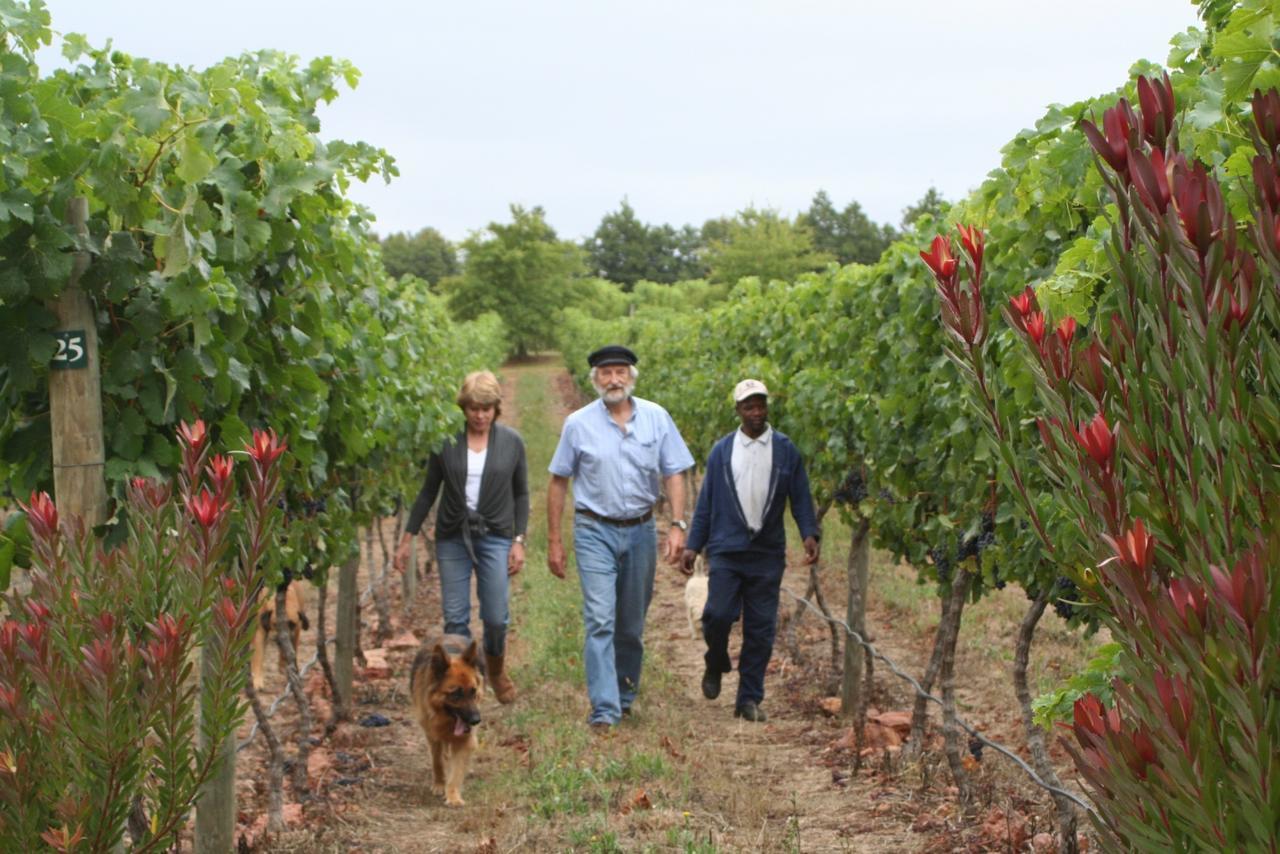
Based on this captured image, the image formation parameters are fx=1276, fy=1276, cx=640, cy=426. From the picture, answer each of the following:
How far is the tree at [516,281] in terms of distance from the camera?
7556 centimetres

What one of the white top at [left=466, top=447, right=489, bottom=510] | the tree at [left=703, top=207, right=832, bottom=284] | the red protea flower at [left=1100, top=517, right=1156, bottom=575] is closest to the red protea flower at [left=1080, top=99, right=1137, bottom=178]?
the red protea flower at [left=1100, top=517, right=1156, bottom=575]

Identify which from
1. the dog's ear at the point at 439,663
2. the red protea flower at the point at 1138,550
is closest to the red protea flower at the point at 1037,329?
the red protea flower at the point at 1138,550

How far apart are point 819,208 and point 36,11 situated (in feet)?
332

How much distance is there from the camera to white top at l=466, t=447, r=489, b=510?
310 inches

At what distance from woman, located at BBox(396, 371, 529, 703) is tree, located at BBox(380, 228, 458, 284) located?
108m

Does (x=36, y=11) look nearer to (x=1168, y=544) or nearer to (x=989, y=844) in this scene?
(x=1168, y=544)

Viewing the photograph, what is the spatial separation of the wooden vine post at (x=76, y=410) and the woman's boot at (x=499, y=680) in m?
4.70

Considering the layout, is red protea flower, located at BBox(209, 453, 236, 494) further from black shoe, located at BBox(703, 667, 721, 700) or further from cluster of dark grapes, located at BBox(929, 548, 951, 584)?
black shoe, located at BBox(703, 667, 721, 700)

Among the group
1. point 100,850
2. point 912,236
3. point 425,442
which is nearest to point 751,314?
point 425,442

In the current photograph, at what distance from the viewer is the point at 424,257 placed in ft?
396

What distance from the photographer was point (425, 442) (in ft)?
32.8

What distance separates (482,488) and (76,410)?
14.3ft

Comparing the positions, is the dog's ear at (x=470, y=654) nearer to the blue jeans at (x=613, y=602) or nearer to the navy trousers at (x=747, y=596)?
the blue jeans at (x=613, y=602)

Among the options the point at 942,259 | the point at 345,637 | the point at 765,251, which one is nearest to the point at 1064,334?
the point at 942,259
